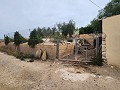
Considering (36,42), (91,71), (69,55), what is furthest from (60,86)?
(36,42)

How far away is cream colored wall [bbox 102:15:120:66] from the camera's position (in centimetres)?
1223

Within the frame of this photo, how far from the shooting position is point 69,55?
15992 millimetres

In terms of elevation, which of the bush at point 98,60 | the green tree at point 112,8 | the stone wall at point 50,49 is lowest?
the bush at point 98,60

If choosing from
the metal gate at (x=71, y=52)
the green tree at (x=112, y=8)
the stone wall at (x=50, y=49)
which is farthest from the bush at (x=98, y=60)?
the green tree at (x=112, y=8)

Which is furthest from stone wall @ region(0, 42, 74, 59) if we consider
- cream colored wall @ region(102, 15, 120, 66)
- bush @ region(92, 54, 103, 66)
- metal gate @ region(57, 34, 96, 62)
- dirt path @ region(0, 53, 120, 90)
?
cream colored wall @ region(102, 15, 120, 66)

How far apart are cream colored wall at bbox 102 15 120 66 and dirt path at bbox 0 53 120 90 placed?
688 mm

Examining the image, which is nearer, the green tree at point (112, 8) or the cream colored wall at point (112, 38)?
the cream colored wall at point (112, 38)

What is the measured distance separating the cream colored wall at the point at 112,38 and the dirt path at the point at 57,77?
0.69 meters

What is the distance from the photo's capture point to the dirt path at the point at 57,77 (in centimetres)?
944

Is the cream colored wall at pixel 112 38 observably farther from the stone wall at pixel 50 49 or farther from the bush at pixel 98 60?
the stone wall at pixel 50 49

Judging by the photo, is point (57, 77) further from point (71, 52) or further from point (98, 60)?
point (71, 52)

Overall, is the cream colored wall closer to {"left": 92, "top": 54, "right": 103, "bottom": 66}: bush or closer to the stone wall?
{"left": 92, "top": 54, "right": 103, "bottom": 66}: bush

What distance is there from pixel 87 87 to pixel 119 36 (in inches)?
178

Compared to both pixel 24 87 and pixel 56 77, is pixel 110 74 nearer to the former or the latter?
pixel 56 77
